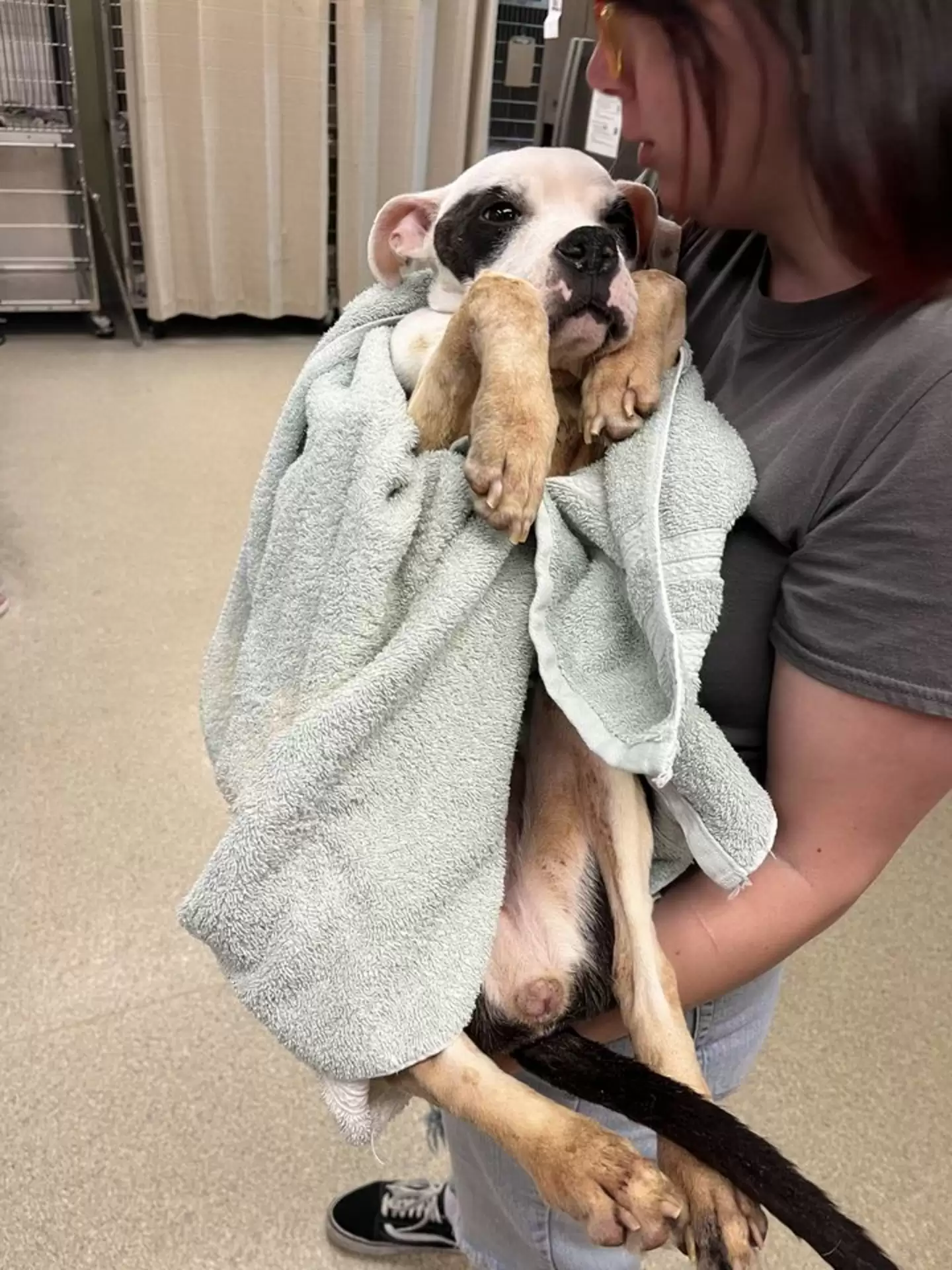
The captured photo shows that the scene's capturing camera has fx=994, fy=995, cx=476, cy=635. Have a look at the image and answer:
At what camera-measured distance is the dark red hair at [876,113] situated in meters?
0.57

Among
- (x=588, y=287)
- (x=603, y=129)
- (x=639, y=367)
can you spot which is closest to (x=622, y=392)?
(x=639, y=367)

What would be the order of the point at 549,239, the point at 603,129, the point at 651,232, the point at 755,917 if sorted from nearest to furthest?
the point at 755,917, the point at 549,239, the point at 651,232, the point at 603,129

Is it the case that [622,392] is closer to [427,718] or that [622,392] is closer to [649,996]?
[427,718]

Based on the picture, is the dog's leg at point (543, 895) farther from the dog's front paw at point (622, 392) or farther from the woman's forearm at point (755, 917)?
the dog's front paw at point (622, 392)

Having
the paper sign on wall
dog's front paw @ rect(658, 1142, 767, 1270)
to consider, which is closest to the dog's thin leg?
dog's front paw @ rect(658, 1142, 767, 1270)

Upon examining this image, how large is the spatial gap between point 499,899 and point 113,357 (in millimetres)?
3335

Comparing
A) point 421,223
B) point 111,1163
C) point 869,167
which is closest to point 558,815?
point 869,167

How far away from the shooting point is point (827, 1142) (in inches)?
54.1

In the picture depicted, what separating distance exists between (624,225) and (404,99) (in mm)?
2937

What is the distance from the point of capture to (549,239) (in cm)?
90

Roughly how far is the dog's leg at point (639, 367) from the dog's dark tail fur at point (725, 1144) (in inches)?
17.4

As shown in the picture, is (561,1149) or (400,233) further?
(400,233)

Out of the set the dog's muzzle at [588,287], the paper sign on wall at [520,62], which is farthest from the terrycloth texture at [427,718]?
the paper sign on wall at [520,62]

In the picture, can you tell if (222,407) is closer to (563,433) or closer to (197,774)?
(197,774)
